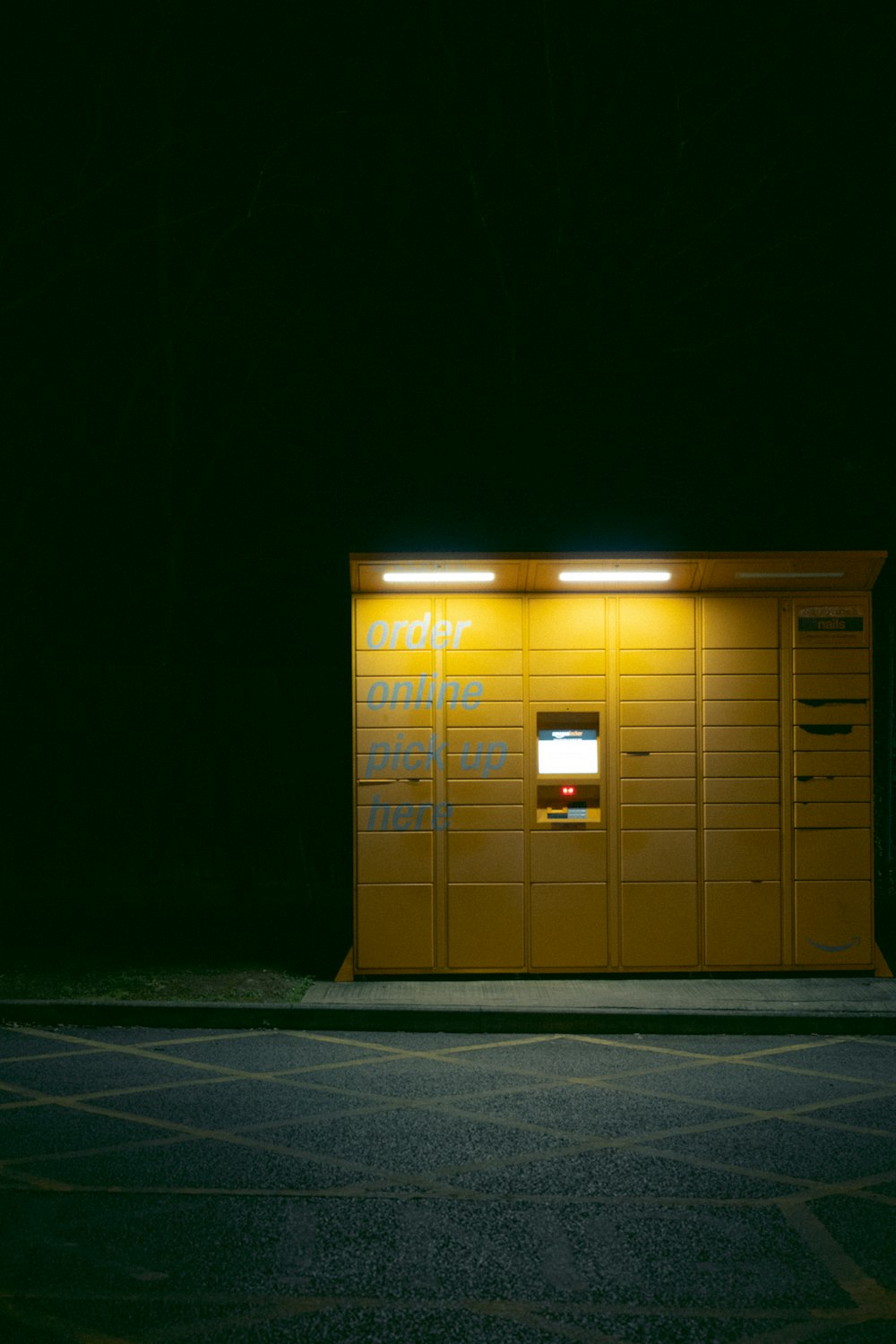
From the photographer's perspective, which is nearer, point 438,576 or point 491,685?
point 438,576

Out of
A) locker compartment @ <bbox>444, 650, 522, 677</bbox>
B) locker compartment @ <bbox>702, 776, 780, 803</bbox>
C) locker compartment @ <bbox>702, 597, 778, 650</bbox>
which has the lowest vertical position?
locker compartment @ <bbox>702, 776, 780, 803</bbox>

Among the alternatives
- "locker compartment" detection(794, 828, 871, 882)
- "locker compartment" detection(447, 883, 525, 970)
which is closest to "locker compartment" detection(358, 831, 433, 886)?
"locker compartment" detection(447, 883, 525, 970)

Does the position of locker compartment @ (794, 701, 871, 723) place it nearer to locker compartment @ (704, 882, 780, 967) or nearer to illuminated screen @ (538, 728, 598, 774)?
locker compartment @ (704, 882, 780, 967)

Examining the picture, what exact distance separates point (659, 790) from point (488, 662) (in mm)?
1671

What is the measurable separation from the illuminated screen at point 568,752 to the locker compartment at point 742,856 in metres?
1.08

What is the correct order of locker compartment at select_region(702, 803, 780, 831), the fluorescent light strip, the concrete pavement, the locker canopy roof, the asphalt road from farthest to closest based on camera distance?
locker compartment at select_region(702, 803, 780, 831) < the fluorescent light strip < the locker canopy roof < the concrete pavement < the asphalt road

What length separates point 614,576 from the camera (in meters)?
9.59

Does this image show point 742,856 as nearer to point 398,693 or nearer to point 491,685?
point 491,685

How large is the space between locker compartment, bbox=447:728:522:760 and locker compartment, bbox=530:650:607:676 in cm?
48

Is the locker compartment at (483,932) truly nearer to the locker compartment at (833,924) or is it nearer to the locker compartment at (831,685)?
the locker compartment at (833,924)

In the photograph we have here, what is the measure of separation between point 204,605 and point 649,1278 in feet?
43.3

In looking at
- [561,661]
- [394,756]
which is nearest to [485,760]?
[394,756]

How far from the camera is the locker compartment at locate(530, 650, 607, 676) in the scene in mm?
9711

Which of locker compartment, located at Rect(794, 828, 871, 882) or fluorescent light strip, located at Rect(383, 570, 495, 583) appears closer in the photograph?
fluorescent light strip, located at Rect(383, 570, 495, 583)
